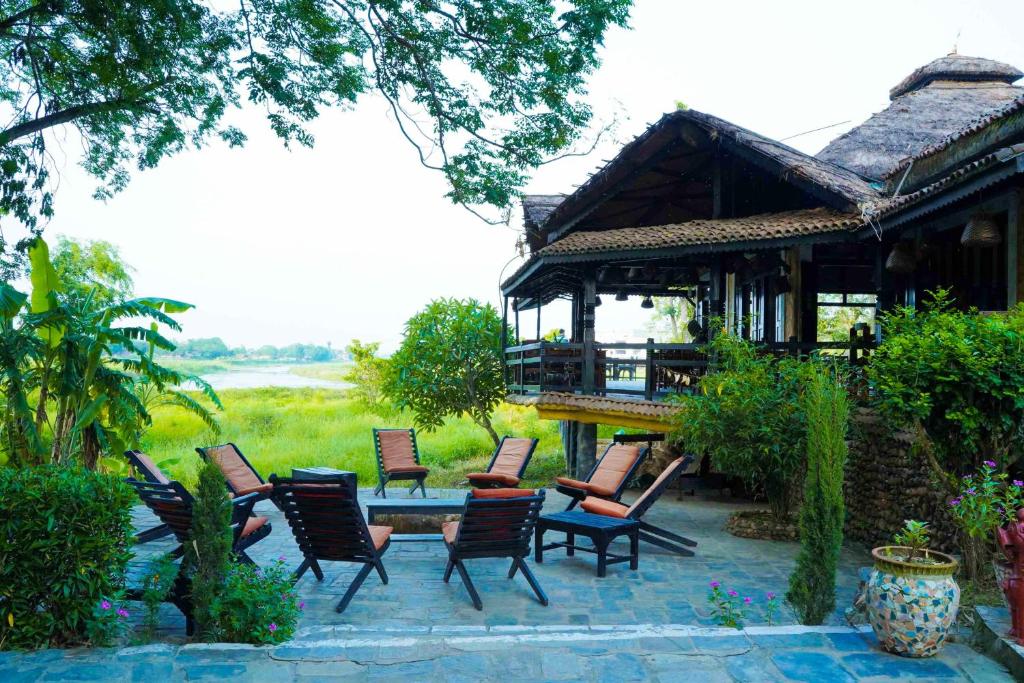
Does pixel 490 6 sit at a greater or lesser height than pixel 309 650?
greater

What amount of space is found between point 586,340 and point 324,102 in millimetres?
5258

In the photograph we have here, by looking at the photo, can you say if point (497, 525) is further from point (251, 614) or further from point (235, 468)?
point (235, 468)

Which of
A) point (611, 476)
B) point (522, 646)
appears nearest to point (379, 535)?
point (522, 646)

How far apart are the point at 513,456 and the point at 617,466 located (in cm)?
210

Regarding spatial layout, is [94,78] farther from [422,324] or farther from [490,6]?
[422,324]

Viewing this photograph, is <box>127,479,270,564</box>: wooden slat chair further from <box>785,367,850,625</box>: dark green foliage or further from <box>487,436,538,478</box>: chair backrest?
<box>487,436,538,478</box>: chair backrest

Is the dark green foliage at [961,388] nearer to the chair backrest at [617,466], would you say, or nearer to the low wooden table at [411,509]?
the chair backrest at [617,466]

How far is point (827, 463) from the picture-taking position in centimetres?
564

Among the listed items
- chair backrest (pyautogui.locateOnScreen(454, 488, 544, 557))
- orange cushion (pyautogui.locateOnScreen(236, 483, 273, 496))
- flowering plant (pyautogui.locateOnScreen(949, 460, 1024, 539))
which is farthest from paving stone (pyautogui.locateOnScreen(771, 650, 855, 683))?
orange cushion (pyautogui.locateOnScreen(236, 483, 273, 496))

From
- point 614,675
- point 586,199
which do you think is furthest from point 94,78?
point 614,675

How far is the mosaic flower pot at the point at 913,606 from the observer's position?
193 inches

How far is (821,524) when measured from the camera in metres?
5.54

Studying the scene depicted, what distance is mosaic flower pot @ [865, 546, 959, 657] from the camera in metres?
4.90

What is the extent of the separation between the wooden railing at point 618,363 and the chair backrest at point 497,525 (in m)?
4.67
